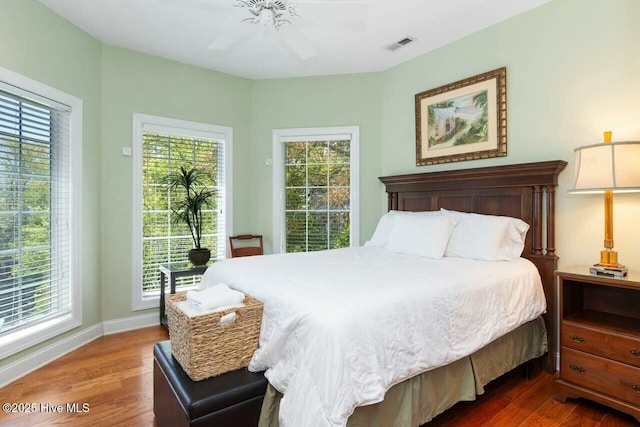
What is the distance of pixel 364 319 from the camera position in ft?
4.70

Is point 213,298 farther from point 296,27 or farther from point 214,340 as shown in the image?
point 296,27

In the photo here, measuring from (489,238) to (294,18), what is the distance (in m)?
2.38

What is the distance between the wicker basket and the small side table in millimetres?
1548

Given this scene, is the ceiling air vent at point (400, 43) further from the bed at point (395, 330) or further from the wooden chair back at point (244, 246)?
the wooden chair back at point (244, 246)

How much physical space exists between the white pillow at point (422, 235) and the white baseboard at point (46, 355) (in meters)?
2.87

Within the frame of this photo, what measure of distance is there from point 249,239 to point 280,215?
49 cm

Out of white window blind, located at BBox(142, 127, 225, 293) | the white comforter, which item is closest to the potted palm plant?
white window blind, located at BBox(142, 127, 225, 293)

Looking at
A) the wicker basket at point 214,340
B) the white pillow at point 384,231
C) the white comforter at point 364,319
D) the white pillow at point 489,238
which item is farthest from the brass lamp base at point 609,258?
the wicker basket at point 214,340

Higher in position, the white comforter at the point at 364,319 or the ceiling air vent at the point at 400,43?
the ceiling air vent at the point at 400,43

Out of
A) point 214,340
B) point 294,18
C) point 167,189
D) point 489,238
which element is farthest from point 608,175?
point 167,189

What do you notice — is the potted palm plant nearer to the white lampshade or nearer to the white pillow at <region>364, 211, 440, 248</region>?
the white pillow at <region>364, 211, 440, 248</region>

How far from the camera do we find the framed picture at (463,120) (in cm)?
293

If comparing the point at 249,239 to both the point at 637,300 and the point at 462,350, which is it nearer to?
the point at 462,350

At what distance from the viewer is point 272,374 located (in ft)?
5.14
